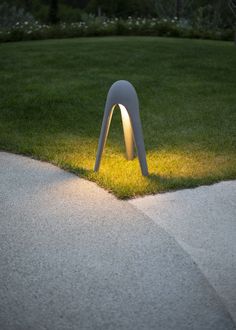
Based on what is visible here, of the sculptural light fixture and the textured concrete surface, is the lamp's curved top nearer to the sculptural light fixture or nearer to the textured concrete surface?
the sculptural light fixture

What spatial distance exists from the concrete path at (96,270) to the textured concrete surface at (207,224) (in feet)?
0.08

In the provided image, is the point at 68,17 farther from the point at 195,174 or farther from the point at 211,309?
the point at 211,309

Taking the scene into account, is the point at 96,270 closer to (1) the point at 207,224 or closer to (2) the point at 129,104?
(1) the point at 207,224

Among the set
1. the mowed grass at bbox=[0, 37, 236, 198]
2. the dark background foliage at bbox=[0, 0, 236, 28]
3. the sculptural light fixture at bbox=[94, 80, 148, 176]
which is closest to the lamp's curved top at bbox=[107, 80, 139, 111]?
the sculptural light fixture at bbox=[94, 80, 148, 176]

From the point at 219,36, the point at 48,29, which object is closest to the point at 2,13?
the point at 48,29

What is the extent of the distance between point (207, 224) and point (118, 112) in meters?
4.65

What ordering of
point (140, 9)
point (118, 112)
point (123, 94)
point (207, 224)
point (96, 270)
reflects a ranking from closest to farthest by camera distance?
1. point (96, 270)
2. point (207, 224)
3. point (123, 94)
4. point (118, 112)
5. point (140, 9)

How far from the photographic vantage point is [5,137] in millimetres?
7188

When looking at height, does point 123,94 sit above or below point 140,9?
above

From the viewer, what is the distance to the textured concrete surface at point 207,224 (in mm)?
3600

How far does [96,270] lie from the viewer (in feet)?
12.1

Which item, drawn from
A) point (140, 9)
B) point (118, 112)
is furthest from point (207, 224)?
point (140, 9)

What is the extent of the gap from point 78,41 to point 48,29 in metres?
2.12

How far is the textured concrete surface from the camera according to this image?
3.60 meters
